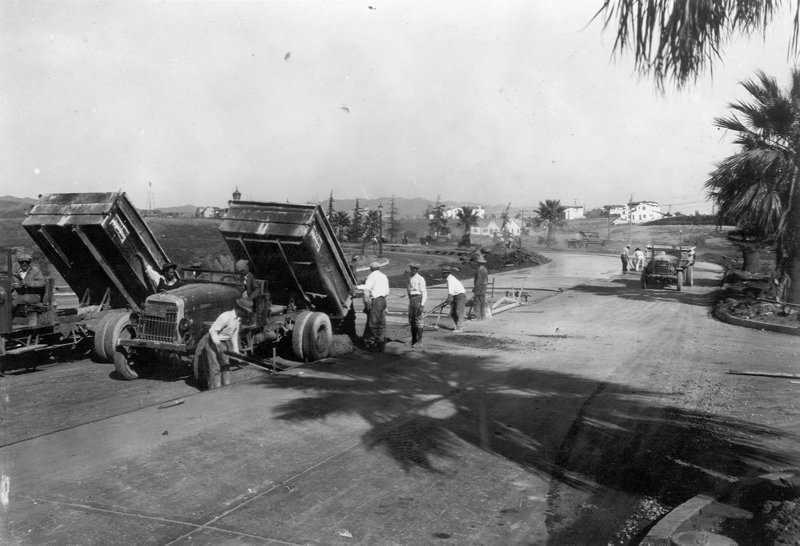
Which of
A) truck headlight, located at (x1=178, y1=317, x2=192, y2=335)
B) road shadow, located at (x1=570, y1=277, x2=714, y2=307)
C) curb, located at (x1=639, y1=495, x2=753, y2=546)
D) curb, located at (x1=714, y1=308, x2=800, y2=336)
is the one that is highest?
truck headlight, located at (x1=178, y1=317, x2=192, y2=335)

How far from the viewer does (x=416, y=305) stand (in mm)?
12531

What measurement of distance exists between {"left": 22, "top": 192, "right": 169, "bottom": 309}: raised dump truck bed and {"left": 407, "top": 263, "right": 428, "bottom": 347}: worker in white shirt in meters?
4.59

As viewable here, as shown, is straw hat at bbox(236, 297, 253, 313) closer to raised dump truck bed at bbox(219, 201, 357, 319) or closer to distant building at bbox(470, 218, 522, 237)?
raised dump truck bed at bbox(219, 201, 357, 319)

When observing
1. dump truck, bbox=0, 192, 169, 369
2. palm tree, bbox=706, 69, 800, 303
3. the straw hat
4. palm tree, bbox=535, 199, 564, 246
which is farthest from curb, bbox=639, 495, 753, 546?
palm tree, bbox=535, 199, 564, 246

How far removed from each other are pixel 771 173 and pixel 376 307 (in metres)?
12.3

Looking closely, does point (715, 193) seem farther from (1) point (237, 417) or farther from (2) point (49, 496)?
(2) point (49, 496)

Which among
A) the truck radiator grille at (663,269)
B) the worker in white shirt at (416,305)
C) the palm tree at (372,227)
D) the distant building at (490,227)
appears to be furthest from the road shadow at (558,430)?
the distant building at (490,227)

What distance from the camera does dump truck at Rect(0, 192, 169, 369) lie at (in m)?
10.9

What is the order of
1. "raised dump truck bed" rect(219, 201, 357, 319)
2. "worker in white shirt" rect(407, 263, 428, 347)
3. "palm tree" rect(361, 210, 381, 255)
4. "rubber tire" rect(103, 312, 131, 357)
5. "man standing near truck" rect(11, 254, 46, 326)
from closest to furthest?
1. "man standing near truck" rect(11, 254, 46, 326)
2. "rubber tire" rect(103, 312, 131, 357)
3. "raised dump truck bed" rect(219, 201, 357, 319)
4. "worker in white shirt" rect(407, 263, 428, 347)
5. "palm tree" rect(361, 210, 381, 255)

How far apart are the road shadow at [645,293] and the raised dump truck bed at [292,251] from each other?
12.9 m

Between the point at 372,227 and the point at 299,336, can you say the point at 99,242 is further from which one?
the point at 372,227

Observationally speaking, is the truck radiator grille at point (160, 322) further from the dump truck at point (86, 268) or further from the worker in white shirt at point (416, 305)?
the worker in white shirt at point (416, 305)

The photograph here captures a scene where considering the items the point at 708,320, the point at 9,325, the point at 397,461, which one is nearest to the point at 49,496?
the point at 397,461

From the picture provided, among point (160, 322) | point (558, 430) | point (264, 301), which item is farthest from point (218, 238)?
point (558, 430)
